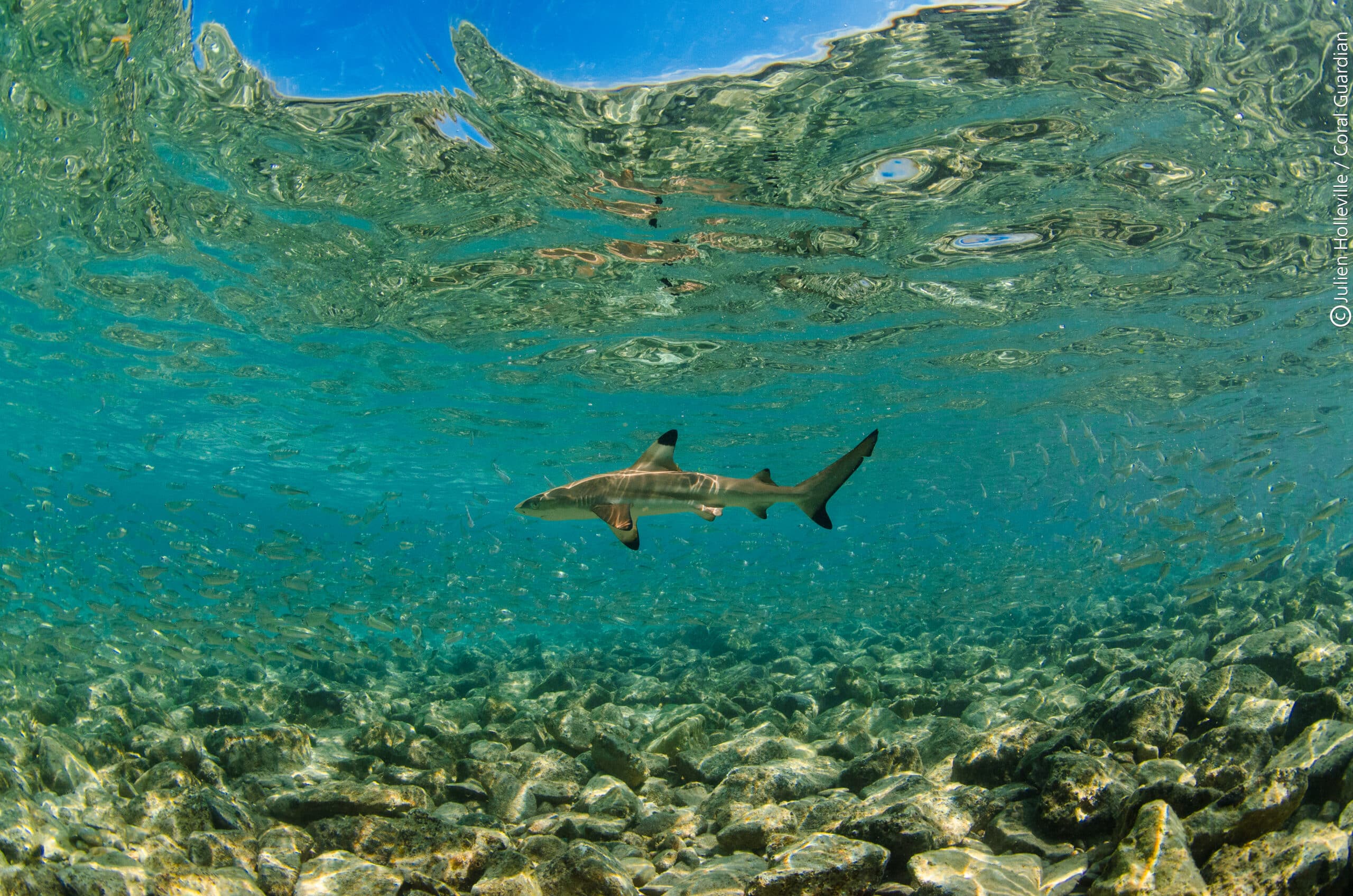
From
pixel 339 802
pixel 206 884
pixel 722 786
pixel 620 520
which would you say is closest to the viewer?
pixel 206 884

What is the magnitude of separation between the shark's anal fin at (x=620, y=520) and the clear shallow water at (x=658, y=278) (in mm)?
6145

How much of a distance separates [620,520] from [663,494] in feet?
1.47

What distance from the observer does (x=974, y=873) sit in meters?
3.76

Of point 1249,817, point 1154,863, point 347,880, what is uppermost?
point 1154,863

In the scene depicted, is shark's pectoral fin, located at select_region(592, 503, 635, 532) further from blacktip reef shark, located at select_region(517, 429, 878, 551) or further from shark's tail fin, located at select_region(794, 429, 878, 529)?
shark's tail fin, located at select_region(794, 429, 878, 529)

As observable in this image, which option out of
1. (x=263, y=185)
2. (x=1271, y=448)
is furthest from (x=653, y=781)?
(x=1271, y=448)

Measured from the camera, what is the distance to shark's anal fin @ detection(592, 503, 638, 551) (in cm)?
529

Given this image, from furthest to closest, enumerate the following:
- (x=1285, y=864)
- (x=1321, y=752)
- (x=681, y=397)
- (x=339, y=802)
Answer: (x=681, y=397), (x=339, y=802), (x=1321, y=752), (x=1285, y=864)

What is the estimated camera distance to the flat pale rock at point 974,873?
359cm

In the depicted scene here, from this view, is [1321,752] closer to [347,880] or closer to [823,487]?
[823,487]

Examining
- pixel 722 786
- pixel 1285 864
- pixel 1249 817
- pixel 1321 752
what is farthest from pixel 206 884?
pixel 1321 752

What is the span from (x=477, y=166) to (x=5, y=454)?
165 ft

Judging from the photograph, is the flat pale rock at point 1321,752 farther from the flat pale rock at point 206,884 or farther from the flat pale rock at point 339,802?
the flat pale rock at point 339,802

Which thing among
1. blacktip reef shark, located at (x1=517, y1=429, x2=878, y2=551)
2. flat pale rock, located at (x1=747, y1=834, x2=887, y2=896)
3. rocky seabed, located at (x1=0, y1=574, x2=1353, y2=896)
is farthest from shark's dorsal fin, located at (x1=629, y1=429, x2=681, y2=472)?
flat pale rock, located at (x1=747, y1=834, x2=887, y2=896)
